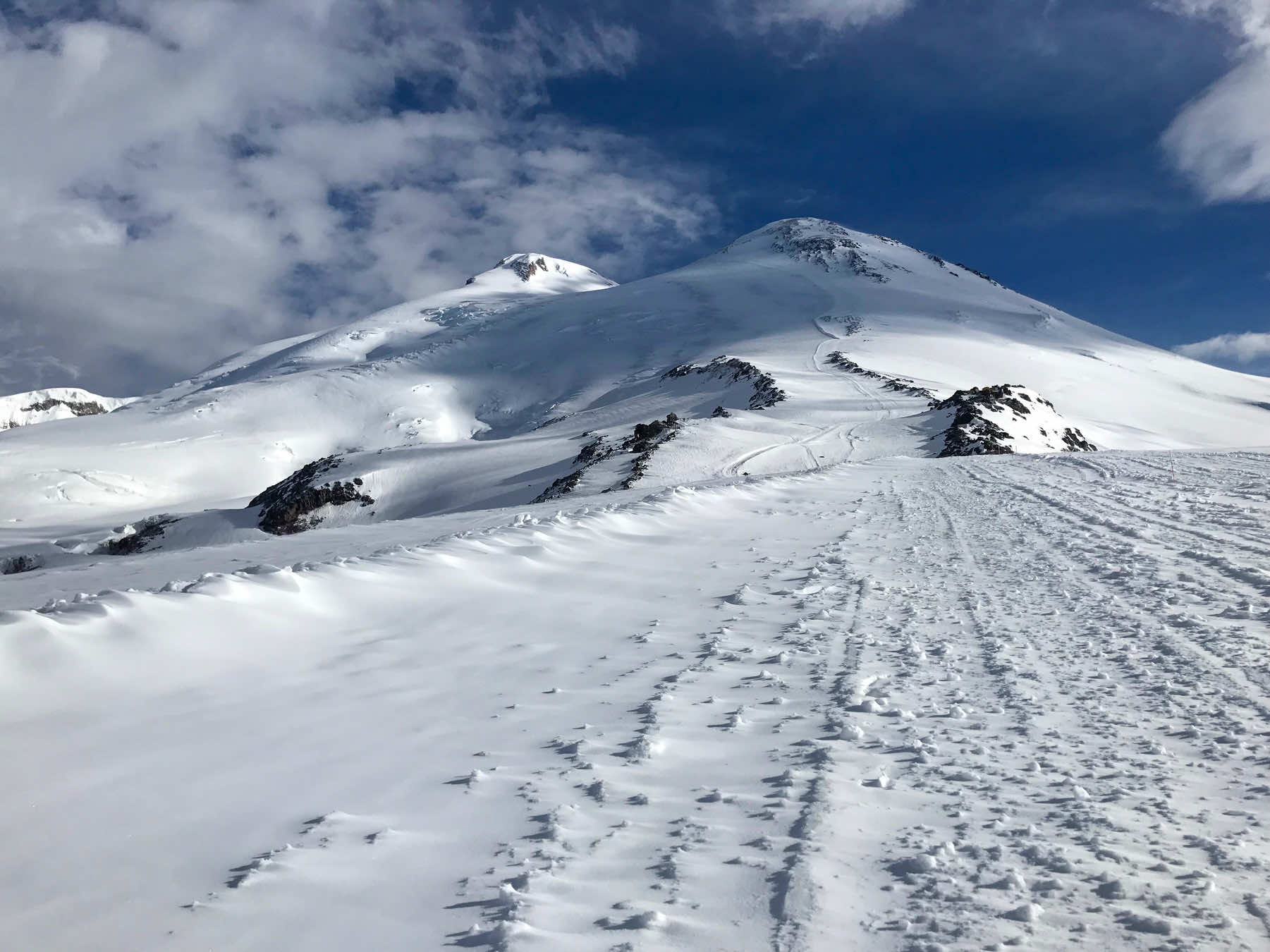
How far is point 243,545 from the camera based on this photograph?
11.7 m

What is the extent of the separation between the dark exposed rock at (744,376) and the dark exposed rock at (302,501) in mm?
20752

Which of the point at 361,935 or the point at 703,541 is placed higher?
the point at 703,541

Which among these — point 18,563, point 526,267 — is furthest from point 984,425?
point 526,267

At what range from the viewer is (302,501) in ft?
117

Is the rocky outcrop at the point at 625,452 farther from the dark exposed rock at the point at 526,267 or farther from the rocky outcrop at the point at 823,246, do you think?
the dark exposed rock at the point at 526,267

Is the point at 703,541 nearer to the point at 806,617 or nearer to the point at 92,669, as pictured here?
the point at 806,617

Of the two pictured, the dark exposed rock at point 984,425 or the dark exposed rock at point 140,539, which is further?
the dark exposed rock at point 140,539

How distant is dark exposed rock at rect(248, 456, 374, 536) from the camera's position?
3431cm

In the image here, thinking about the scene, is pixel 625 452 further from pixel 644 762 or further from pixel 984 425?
pixel 644 762

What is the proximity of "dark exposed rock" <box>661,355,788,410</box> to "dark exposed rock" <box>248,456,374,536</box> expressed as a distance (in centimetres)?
2075

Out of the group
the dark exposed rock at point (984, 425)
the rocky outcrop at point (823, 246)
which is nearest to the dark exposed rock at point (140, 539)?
the dark exposed rock at point (984, 425)

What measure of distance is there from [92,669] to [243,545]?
7439 mm

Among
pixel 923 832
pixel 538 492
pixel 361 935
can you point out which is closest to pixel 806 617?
pixel 923 832

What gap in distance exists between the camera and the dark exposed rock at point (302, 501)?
34.3 meters
